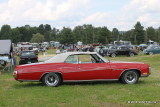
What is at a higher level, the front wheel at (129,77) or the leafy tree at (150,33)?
the leafy tree at (150,33)

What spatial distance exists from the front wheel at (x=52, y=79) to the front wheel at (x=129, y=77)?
2431 millimetres

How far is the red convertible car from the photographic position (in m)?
9.16

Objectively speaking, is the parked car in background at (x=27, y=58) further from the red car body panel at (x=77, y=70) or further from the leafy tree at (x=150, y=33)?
the leafy tree at (x=150, y=33)

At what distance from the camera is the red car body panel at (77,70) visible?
912 cm

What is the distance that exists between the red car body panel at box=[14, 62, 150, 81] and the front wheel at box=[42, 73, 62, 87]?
17 cm

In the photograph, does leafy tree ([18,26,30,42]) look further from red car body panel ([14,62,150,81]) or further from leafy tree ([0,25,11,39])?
red car body panel ([14,62,150,81])

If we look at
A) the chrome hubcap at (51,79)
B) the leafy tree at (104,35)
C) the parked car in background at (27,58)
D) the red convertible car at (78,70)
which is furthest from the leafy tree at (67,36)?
the chrome hubcap at (51,79)

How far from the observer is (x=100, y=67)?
9406 millimetres

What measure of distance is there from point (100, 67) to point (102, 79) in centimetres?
46

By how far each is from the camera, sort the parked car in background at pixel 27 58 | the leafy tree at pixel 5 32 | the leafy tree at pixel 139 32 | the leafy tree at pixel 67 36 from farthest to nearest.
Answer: the leafy tree at pixel 5 32 < the leafy tree at pixel 67 36 < the leafy tree at pixel 139 32 < the parked car in background at pixel 27 58

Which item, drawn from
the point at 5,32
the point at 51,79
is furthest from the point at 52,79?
the point at 5,32

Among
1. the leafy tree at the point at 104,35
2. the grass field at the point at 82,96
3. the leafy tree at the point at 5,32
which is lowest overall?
the grass field at the point at 82,96

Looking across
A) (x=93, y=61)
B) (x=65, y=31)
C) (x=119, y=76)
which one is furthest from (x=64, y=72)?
(x=65, y=31)

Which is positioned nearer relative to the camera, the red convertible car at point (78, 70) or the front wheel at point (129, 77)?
the red convertible car at point (78, 70)
